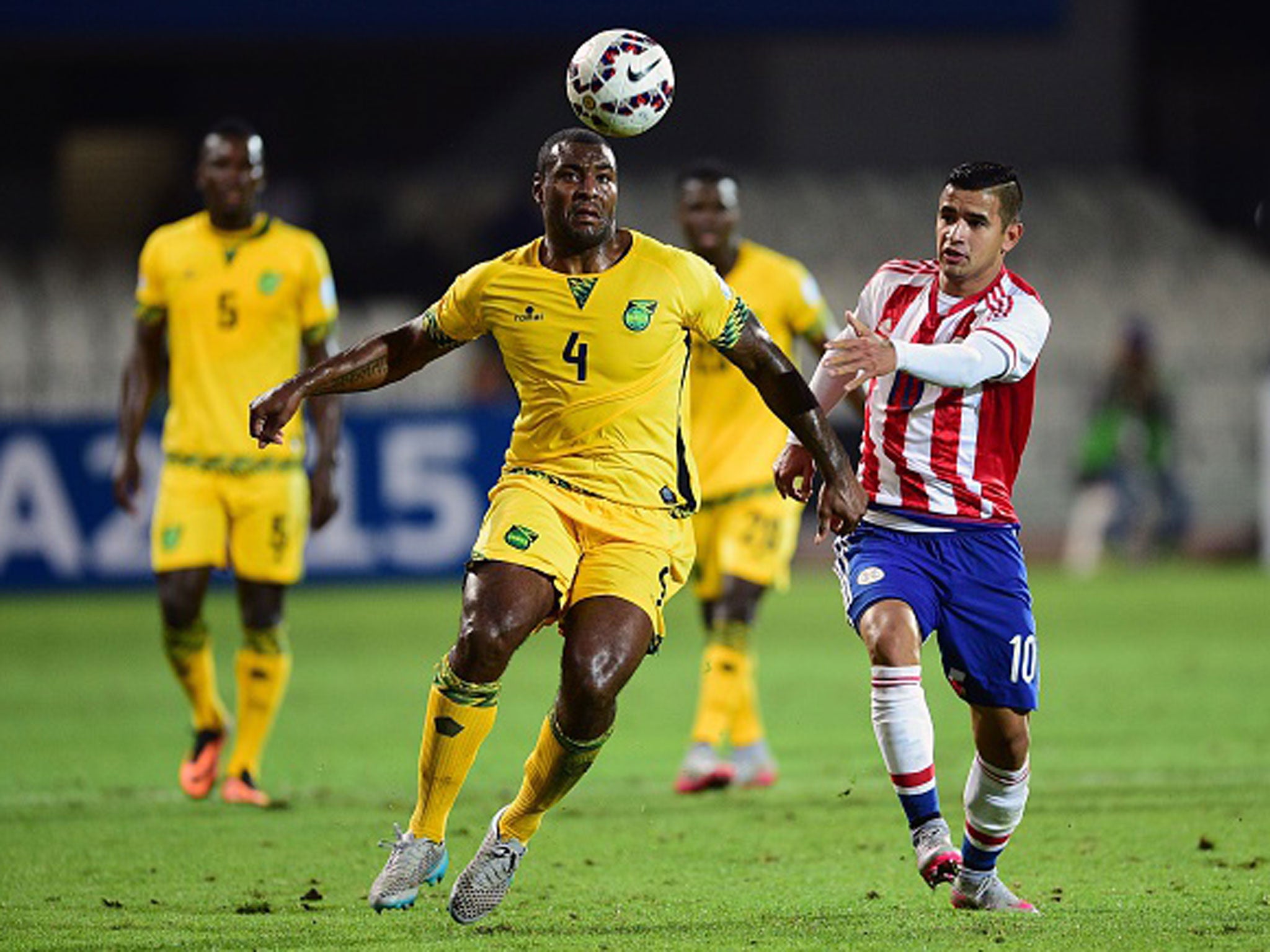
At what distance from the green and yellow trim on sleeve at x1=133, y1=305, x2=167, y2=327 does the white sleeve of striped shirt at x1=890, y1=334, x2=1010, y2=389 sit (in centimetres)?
433

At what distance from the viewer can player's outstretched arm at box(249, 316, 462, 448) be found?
22.6 feet

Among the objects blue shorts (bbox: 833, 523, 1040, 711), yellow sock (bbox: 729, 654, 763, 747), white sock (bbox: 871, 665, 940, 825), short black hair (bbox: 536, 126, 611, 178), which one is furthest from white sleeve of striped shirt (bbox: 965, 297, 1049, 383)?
yellow sock (bbox: 729, 654, 763, 747)

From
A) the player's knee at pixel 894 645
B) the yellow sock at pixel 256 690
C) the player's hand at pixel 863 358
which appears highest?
the player's hand at pixel 863 358

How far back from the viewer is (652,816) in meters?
9.28

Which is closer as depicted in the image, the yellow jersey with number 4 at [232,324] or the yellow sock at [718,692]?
the yellow jersey with number 4 at [232,324]

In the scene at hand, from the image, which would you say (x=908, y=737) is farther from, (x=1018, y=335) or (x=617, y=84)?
(x=617, y=84)

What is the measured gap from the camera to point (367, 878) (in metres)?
7.78

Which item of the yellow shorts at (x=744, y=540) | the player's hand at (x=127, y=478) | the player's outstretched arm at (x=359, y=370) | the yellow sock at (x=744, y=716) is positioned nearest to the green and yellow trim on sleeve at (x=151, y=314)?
the player's hand at (x=127, y=478)

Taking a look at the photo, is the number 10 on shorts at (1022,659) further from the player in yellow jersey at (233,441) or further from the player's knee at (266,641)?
the player's knee at (266,641)

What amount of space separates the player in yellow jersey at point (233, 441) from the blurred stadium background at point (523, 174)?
1011 cm

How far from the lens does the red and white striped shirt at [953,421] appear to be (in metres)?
7.05

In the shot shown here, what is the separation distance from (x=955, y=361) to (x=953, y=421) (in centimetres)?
43

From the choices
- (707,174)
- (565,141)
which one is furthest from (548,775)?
(707,174)

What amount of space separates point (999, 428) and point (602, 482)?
122 cm
